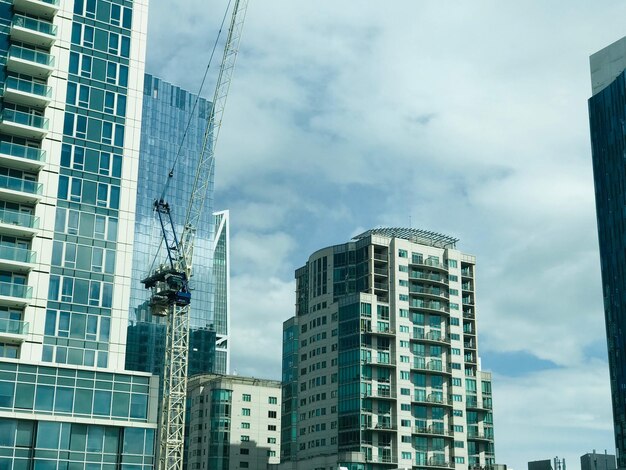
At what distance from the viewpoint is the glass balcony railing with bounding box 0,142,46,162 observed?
9412 cm

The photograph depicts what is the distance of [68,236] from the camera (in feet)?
311

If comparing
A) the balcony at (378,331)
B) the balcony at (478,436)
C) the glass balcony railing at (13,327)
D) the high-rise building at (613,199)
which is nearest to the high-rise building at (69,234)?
the glass balcony railing at (13,327)

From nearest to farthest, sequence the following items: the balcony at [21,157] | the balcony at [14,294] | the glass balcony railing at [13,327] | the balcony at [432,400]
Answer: the glass balcony railing at [13,327] < the balcony at [14,294] < the balcony at [21,157] < the balcony at [432,400]

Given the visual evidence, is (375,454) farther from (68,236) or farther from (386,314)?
(68,236)

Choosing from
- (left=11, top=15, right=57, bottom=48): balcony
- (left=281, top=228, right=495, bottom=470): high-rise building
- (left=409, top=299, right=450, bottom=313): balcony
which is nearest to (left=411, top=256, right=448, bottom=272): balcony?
(left=281, top=228, right=495, bottom=470): high-rise building

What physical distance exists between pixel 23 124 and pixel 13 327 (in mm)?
21844

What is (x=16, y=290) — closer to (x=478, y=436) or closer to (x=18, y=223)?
(x=18, y=223)

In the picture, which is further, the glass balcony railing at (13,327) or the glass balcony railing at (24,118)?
the glass balcony railing at (24,118)

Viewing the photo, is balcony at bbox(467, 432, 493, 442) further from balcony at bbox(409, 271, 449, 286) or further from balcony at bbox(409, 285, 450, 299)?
balcony at bbox(409, 271, 449, 286)

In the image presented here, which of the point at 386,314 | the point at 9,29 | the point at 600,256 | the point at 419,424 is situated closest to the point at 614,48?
the point at 600,256

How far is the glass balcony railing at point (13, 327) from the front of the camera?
3472 inches

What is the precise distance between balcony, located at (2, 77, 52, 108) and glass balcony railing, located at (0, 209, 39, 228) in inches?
489

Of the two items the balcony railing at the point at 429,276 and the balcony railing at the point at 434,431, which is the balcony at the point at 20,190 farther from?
the balcony railing at the point at 429,276

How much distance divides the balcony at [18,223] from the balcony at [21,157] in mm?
5259
